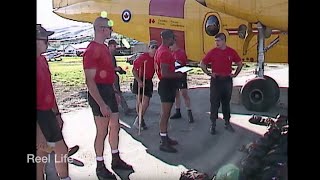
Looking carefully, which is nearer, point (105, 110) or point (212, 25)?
point (105, 110)

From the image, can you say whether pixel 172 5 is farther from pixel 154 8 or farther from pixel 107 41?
pixel 107 41

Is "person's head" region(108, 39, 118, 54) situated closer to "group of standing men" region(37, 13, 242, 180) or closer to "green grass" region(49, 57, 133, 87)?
"group of standing men" region(37, 13, 242, 180)

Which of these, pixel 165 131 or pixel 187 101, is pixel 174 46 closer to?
pixel 187 101

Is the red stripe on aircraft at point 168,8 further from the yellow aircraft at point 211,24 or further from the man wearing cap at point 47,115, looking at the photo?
the man wearing cap at point 47,115

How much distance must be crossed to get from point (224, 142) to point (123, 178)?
1.88 feet

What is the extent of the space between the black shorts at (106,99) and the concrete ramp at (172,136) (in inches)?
1.7

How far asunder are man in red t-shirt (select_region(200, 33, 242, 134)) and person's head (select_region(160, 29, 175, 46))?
0.21 m

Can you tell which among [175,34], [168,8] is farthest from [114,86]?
[168,8]

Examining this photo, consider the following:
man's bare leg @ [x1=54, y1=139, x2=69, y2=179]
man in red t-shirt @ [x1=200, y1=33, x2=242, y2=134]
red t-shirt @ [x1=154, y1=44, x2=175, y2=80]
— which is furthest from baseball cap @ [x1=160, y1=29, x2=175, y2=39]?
man's bare leg @ [x1=54, y1=139, x2=69, y2=179]

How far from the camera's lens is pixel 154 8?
9.52 ft

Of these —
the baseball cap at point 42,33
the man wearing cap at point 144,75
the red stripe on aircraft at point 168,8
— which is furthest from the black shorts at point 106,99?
the red stripe on aircraft at point 168,8

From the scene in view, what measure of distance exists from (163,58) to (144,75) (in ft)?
0.45

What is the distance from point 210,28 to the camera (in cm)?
303
